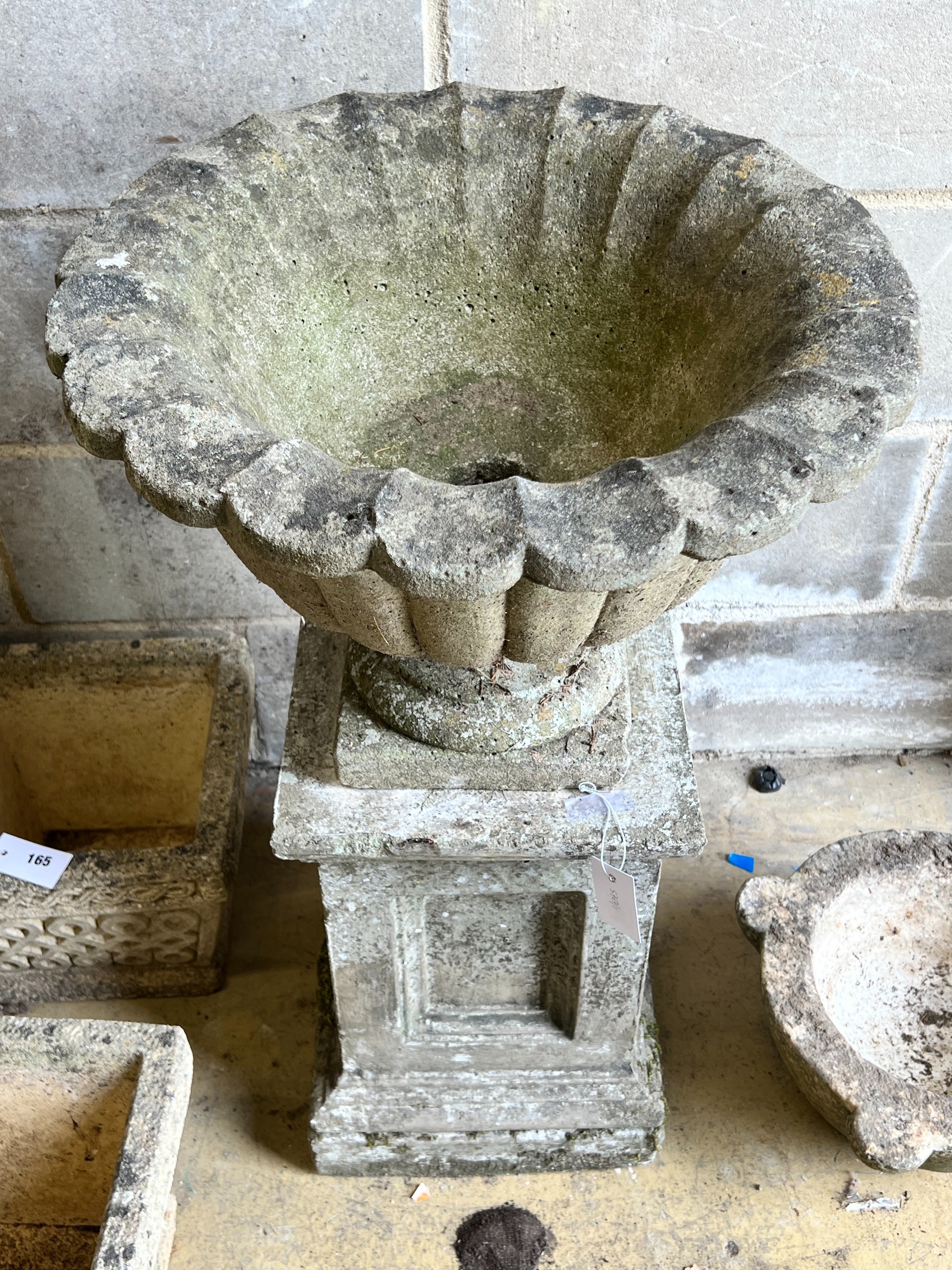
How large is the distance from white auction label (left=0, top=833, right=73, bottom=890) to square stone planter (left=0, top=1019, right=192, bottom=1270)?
1.25ft

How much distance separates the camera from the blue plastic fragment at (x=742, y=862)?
2.41 metres

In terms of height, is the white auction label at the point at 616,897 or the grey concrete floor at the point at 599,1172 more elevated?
the white auction label at the point at 616,897

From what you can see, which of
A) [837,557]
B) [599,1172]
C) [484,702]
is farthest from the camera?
[837,557]

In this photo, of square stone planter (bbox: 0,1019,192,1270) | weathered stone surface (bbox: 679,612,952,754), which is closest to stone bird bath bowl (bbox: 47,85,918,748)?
square stone planter (bbox: 0,1019,192,1270)

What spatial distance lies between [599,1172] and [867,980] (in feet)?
2.00

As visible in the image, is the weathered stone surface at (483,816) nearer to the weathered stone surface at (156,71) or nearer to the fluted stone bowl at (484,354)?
the fluted stone bowl at (484,354)

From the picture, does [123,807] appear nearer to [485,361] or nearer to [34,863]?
[34,863]

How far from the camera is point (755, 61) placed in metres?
1.77

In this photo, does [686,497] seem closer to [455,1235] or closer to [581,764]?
[581,764]

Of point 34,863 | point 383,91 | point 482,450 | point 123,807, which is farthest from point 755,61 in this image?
point 123,807

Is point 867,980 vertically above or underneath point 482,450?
underneath

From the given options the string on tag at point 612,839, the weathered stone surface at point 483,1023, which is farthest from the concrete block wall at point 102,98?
the string on tag at point 612,839

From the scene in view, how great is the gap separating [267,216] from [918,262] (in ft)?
Result: 3.83

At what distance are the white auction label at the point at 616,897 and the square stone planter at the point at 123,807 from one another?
78cm
